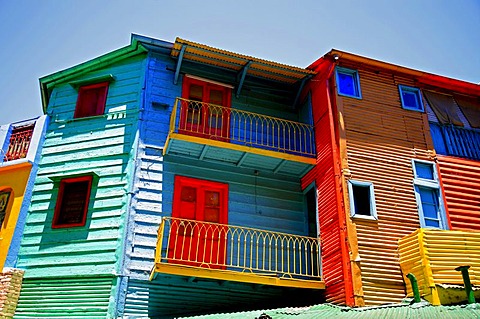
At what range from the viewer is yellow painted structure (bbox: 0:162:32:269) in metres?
12.5

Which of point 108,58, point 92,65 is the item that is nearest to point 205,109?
point 108,58

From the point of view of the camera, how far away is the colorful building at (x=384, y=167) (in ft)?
37.7

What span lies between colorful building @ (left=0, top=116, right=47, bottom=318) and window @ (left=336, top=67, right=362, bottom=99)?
9.08 meters

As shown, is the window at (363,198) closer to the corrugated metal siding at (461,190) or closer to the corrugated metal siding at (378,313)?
the corrugated metal siding at (461,190)

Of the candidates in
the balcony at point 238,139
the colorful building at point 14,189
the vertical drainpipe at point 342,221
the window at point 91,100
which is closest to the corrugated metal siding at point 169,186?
the balcony at point 238,139

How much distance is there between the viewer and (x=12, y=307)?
11570mm

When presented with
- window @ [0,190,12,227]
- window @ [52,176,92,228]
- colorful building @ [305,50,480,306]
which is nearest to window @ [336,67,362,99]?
colorful building @ [305,50,480,306]

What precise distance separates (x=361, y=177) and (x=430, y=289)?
11.2 ft

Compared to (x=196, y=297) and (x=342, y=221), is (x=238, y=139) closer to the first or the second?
(x=342, y=221)

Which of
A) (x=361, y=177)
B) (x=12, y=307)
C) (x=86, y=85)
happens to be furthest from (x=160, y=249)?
(x=86, y=85)

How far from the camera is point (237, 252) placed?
1266 centimetres

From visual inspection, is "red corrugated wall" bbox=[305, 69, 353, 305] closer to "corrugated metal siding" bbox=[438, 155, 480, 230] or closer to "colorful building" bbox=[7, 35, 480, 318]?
"colorful building" bbox=[7, 35, 480, 318]

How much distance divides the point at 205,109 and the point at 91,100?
3.75 metres

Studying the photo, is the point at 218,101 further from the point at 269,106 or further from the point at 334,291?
the point at 334,291
